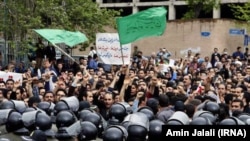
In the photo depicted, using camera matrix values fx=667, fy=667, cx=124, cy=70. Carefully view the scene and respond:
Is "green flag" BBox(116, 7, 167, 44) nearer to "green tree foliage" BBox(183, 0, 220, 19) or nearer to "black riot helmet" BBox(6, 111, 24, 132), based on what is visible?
"black riot helmet" BBox(6, 111, 24, 132)

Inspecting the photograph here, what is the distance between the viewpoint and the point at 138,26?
566 inches

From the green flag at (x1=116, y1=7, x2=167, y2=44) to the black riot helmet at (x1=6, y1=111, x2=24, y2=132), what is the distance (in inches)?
222

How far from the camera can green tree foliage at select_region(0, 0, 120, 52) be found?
77.5ft

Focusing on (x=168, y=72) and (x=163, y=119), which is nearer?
(x=163, y=119)

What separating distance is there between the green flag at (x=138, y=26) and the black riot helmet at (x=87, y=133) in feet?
19.3

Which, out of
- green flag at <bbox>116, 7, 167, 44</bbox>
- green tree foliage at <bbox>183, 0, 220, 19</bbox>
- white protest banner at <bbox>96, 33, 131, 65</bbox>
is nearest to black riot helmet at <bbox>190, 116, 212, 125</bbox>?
green flag at <bbox>116, 7, 167, 44</bbox>

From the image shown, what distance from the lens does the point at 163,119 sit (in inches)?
380

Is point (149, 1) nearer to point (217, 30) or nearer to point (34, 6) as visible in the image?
point (217, 30)

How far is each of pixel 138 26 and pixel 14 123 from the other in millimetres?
5995

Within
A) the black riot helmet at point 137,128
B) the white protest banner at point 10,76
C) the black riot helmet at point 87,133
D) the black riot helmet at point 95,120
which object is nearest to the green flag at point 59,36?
the white protest banner at point 10,76

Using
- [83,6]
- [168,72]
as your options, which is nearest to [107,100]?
[168,72]

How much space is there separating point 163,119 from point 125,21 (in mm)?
5134

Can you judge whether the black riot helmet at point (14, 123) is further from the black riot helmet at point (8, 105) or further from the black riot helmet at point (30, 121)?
the black riot helmet at point (8, 105)

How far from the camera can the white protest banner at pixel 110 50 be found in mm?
17825
